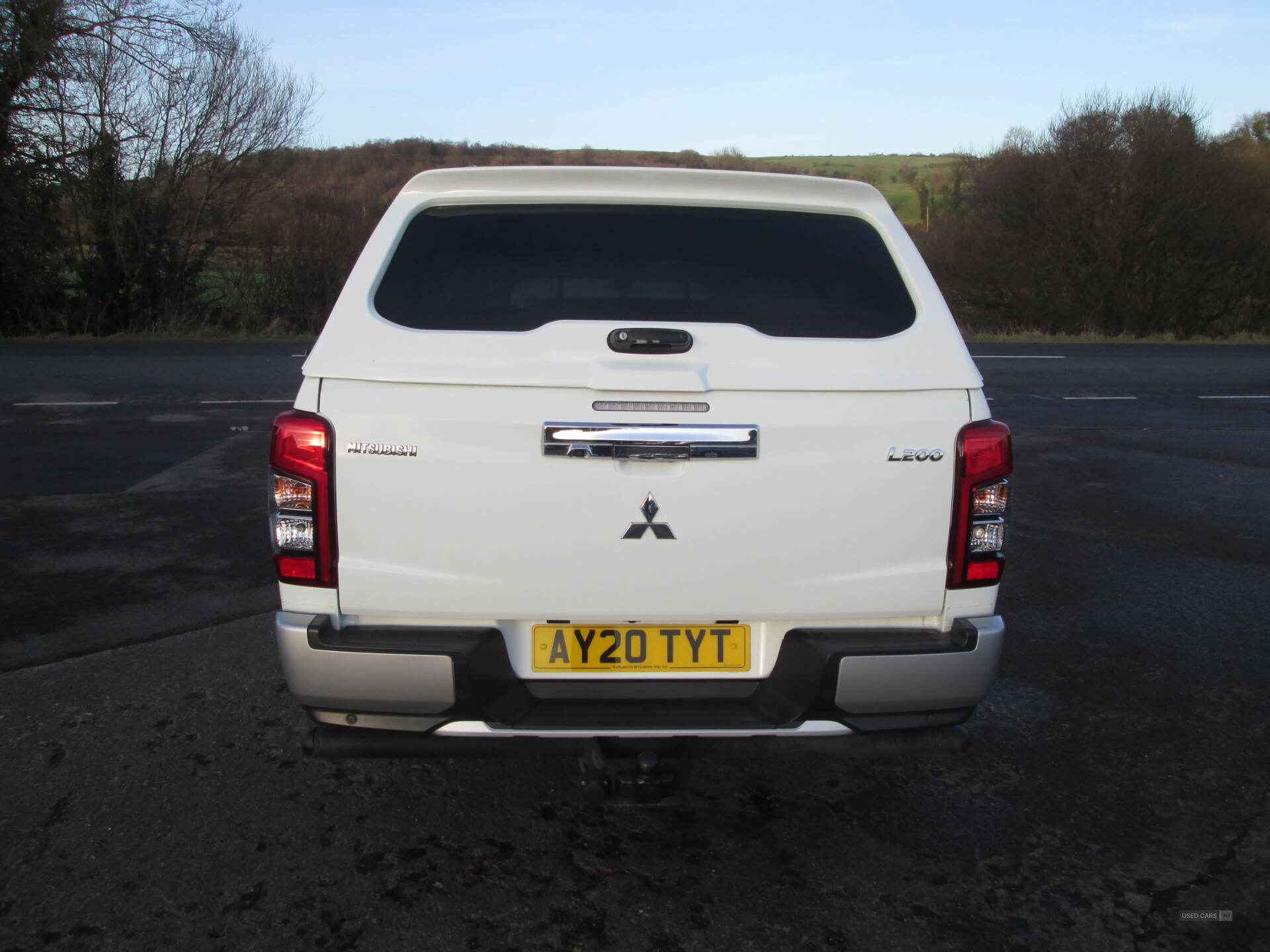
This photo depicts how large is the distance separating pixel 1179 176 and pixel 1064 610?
24185 mm

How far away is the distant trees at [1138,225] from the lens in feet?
81.9

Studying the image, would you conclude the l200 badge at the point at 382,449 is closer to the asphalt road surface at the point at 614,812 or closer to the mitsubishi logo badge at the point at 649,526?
the mitsubishi logo badge at the point at 649,526

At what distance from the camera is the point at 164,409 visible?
1071 centimetres

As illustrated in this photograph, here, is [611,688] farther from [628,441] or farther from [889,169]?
[889,169]

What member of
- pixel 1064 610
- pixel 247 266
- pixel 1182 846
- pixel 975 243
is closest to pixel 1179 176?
pixel 975 243

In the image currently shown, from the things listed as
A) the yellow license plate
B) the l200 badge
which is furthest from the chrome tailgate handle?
the yellow license plate

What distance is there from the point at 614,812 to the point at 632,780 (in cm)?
62

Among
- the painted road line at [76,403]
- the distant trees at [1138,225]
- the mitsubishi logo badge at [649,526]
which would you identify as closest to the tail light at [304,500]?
the mitsubishi logo badge at [649,526]

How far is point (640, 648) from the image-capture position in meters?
2.55

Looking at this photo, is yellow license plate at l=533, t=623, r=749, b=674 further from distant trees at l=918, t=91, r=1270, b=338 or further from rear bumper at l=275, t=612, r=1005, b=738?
distant trees at l=918, t=91, r=1270, b=338

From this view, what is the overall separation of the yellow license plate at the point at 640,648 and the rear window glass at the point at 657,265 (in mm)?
889

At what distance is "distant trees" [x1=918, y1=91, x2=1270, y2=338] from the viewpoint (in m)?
25.0

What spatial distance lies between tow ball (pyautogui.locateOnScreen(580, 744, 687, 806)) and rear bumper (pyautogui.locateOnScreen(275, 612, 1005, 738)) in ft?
0.41

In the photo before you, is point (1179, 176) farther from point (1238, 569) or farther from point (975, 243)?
point (1238, 569)
